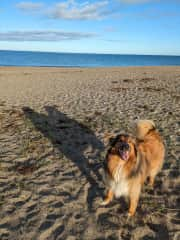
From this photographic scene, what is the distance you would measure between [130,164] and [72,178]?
1.58 meters

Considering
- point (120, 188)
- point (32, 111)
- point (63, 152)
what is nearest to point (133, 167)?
point (120, 188)

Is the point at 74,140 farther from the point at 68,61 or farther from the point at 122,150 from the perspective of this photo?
the point at 68,61

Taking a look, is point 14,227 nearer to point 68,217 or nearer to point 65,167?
point 68,217

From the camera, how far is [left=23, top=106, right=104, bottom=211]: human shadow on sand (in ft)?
14.5

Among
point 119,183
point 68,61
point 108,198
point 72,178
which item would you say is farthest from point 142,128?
point 68,61

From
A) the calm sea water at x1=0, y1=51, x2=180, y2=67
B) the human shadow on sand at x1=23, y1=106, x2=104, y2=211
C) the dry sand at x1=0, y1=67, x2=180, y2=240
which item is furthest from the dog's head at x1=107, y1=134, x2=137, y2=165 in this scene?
the calm sea water at x1=0, y1=51, x2=180, y2=67

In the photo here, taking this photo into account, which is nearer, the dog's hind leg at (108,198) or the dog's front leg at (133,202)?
the dog's front leg at (133,202)

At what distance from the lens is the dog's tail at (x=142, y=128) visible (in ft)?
12.6

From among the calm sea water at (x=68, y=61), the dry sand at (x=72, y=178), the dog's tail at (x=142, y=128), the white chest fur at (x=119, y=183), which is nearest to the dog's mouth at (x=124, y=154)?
the white chest fur at (x=119, y=183)

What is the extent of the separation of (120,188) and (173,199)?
1.07 meters

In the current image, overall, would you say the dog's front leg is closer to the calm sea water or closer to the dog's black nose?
the dog's black nose

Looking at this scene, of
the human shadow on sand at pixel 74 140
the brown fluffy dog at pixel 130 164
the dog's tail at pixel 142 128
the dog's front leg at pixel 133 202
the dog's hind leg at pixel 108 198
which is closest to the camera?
the brown fluffy dog at pixel 130 164

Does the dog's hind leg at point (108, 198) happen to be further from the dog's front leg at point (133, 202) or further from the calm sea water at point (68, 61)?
the calm sea water at point (68, 61)

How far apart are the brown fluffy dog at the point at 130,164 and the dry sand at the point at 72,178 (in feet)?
1.18
